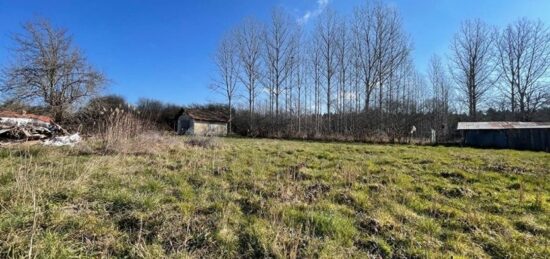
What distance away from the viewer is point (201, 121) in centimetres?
3953

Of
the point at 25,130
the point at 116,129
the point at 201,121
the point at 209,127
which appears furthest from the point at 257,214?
the point at 209,127

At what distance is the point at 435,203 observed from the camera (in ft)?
14.3

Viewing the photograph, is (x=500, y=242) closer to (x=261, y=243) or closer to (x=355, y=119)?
(x=261, y=243)

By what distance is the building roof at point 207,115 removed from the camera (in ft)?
129

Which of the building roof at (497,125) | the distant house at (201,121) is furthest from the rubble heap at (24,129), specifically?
the distant house at (201,121)

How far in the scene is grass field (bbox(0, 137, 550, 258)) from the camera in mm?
2648

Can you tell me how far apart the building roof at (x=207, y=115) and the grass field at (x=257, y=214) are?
110ft

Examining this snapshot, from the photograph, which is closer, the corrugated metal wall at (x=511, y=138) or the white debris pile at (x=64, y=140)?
the white debris pile at (x=64, y=140)

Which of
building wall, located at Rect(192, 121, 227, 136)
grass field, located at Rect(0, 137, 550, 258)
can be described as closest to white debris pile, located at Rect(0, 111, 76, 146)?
Result: grass field, located at Rect(0, 137, 550, 258)

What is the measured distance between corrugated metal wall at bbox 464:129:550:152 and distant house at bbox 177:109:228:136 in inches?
1001

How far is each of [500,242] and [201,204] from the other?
329 cm

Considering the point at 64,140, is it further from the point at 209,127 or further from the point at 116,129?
the point at 209,127

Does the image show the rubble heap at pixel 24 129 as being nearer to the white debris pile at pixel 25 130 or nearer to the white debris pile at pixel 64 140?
the white debris pile at pixel 25 130

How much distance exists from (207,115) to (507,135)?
108 feet
